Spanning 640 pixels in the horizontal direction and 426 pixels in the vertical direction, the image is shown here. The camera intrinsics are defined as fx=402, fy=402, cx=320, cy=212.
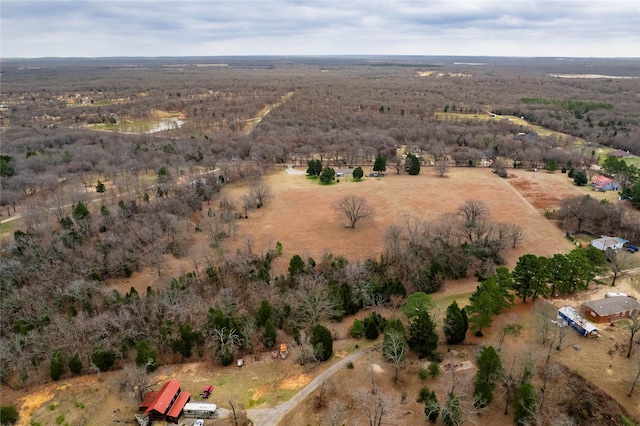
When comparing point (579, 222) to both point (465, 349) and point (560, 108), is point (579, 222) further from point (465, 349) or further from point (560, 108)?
point (560, 108)

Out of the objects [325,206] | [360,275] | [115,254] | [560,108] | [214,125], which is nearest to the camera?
[360,275]

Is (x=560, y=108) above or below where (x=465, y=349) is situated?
above

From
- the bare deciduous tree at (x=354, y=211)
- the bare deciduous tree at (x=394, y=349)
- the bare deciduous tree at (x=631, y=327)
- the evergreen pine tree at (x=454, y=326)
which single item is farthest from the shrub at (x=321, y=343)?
the bare deciduous tree at (x=354, y=211)

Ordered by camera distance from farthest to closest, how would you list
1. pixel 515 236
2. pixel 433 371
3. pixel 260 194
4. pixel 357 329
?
pixel 260 194 < pixel 515 236 < pixel 357 329 < pixel 433 371

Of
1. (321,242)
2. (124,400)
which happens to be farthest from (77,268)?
(321,242)

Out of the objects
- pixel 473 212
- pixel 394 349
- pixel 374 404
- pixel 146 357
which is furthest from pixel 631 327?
pixel 146 357

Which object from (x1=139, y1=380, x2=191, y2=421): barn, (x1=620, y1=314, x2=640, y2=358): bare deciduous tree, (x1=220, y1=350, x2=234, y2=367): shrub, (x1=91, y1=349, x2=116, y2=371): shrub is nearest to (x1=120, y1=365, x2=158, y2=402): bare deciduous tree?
(x1=139, y1=380, x2=191, y2=421): barn

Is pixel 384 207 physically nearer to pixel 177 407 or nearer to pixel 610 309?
pixel 610 309
